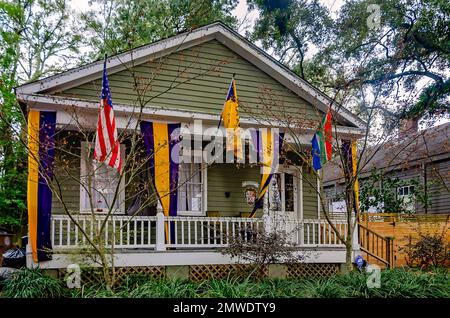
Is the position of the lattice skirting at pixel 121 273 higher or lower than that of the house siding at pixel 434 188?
lower

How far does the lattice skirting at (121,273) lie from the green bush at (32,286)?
606 mm

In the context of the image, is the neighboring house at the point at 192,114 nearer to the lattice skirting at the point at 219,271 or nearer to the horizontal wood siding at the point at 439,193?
the lattice skirting at the point at 219,271

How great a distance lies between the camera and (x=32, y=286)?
8469 millimetres

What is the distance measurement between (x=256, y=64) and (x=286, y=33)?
14136 millimetres

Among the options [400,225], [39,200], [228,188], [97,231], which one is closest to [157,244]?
[97,231]

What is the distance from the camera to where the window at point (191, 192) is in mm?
13086

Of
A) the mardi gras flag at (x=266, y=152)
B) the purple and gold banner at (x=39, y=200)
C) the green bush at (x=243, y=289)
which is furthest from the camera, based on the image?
the mardi gras flag at (x=266, y=152)

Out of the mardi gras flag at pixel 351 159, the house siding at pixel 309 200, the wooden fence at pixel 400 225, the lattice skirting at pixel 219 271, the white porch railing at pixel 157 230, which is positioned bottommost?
the lattice skirting at pixel 219 271

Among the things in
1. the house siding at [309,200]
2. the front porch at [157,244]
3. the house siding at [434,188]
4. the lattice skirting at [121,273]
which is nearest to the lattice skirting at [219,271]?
the front porch at [157,244]

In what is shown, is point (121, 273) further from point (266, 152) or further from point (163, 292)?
point (266, 152)

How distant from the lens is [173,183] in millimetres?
10875

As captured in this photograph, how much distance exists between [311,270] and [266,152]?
10.9 ft
